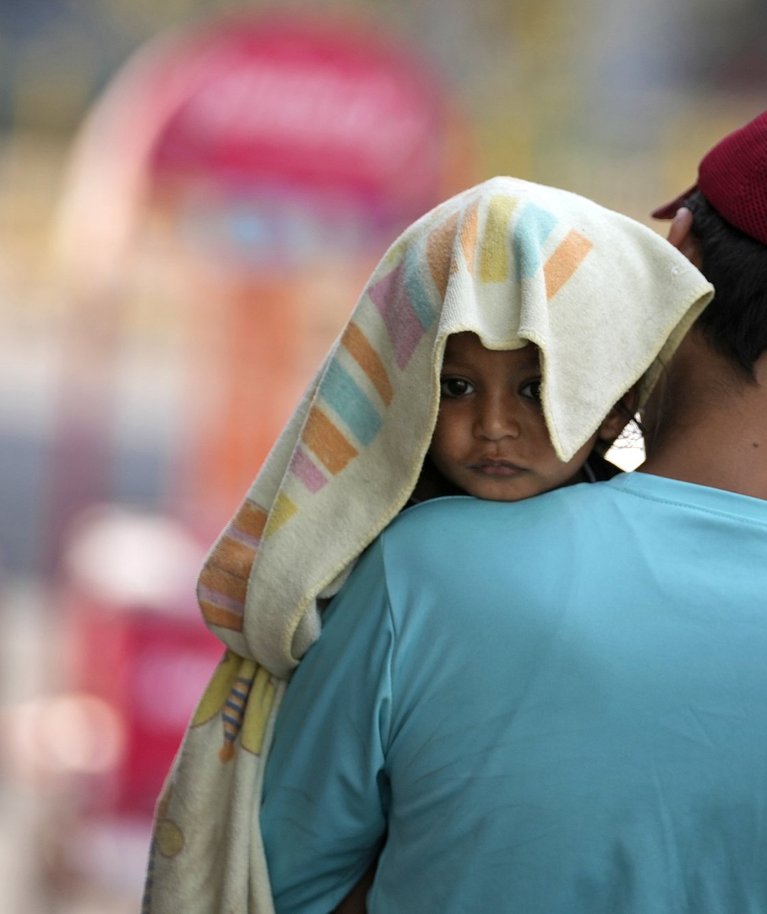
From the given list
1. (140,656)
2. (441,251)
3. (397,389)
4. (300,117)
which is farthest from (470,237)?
(140,656)

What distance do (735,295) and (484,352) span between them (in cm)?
23

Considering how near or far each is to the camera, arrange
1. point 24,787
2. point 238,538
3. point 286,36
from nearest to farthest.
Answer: point 238,538 → point 286,36 → point 24,787

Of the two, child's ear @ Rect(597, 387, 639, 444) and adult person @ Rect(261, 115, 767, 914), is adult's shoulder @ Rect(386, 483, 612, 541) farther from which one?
child's ear @ Rect(597, 387, 639, 444)

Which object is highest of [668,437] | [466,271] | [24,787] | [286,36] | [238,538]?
[286,36]

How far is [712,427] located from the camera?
1.33 m

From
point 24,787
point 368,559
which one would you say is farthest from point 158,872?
point 24,787

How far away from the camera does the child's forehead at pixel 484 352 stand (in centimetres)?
133

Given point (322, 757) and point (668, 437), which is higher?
point (668, 437)

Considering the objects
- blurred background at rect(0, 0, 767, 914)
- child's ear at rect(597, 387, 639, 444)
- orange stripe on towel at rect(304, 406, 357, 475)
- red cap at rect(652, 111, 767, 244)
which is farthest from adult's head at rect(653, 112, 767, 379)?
blurred background at rect(0, 0, 767, 914)

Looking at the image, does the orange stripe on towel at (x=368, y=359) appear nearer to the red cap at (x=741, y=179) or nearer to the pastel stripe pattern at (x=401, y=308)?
the pastel stripe pattern at (x=401, y=308)

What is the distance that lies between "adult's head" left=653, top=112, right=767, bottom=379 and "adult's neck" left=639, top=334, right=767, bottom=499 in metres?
0.02

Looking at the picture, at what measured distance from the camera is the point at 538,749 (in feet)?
3.86

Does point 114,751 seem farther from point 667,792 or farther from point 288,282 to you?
point 667,792

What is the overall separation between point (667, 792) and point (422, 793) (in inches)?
7.9
